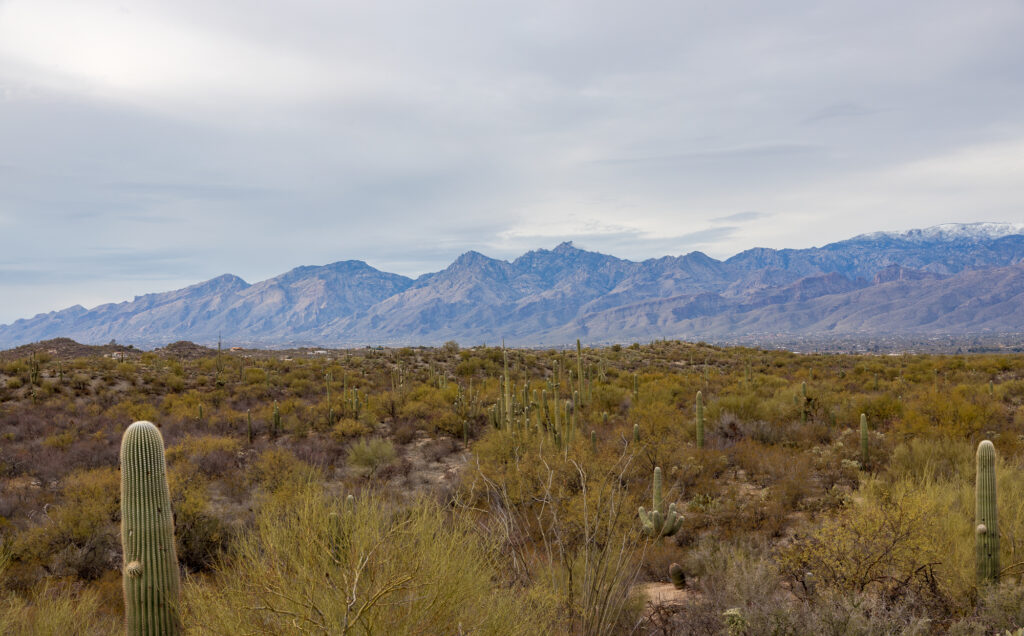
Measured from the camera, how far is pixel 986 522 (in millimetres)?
6676

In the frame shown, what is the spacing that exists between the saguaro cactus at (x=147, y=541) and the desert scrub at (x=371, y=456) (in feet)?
27.3

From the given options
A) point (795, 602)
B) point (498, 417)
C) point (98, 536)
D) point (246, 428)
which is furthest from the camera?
point (246, 428)

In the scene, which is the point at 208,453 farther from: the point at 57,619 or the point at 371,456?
the point at 57,619

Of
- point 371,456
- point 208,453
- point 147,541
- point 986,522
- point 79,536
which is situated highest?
point 147,541

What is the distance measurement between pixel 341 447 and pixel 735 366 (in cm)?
2590

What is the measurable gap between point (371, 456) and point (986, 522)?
12.9 metres

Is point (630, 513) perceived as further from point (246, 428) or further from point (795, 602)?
point (246, 428)

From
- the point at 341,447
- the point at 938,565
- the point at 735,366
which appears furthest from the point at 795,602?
the point at 735,366

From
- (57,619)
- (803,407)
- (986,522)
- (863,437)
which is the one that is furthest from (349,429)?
(986,522)

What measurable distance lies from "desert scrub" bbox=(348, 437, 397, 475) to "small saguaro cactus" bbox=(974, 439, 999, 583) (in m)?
12.1

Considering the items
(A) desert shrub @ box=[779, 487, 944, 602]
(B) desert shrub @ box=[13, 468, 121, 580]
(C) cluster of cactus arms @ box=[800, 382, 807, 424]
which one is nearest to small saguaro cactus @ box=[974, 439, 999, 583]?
(A) desert shrub @ box=[779, 487, 944, 602]

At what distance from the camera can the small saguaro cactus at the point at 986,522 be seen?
6422 millimetres

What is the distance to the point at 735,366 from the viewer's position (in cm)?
3319

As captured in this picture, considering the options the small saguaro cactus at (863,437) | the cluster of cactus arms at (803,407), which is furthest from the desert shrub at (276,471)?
the cluster of cactus arms at (803,407)
